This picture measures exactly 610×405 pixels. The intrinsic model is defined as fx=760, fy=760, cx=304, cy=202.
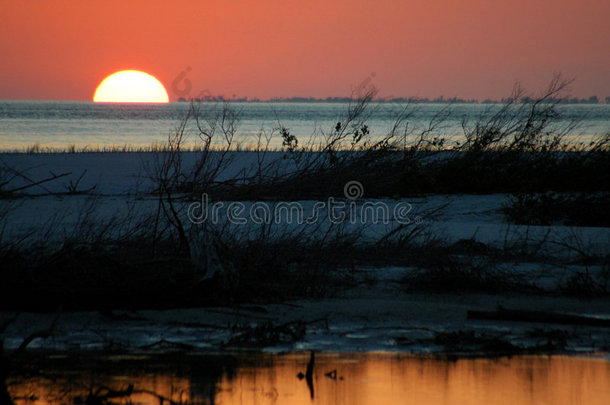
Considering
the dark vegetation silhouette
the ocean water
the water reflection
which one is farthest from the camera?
the ocean water

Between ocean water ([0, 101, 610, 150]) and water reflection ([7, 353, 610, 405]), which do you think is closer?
water reflection ([7, 353, 610, 405])

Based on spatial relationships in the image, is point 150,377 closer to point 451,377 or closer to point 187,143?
point 451,377

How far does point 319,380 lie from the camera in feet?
13.8

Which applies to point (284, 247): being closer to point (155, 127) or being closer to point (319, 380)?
point (319, 380)

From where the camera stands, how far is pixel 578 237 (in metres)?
8.32

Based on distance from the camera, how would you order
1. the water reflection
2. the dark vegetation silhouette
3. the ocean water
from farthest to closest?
the ocean water → the dark vegetation silhouette → the water reflection

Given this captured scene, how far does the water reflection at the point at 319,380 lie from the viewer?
3.94 metres

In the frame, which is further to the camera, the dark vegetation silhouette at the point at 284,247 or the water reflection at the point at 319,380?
the dark vegetation silhouette at the point at 284,247

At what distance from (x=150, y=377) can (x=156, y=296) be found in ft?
5.08

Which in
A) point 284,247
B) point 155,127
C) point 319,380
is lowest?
point 319,380

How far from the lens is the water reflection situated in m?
3.94

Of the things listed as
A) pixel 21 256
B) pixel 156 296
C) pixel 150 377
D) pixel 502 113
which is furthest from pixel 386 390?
pixel 502 113

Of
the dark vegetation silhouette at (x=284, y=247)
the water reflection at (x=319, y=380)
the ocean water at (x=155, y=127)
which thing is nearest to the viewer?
the water reflection at (x=319, y=380)

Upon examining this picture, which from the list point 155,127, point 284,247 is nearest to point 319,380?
point 284,247
